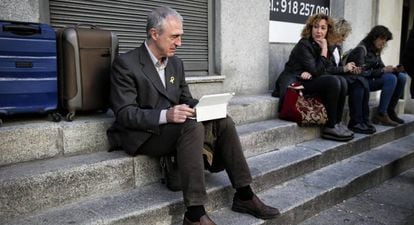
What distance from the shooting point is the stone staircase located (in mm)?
2357

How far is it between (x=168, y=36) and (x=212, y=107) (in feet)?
2.05

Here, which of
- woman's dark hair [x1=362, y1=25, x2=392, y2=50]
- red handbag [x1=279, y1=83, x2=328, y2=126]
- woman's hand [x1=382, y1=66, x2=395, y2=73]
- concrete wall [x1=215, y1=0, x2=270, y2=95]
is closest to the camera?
red handbag [x1=279, y1=83, x2=328, y2=126]

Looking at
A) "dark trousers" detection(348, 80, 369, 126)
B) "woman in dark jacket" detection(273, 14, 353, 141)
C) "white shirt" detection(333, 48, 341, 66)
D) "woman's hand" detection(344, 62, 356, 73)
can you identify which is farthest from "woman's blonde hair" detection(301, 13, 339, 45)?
"dark trousers" detection(348, 80, 369, 126)

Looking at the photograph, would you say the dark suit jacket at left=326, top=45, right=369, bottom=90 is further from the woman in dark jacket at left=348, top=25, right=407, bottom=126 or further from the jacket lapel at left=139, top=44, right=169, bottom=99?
the jacket lapel at left=139, top=44, right=169, bottom=99

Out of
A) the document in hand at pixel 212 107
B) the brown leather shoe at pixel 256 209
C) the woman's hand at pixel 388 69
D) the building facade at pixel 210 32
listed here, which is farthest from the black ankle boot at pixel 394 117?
the document in hand at pixel 212 107

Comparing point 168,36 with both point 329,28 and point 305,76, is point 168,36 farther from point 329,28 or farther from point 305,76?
point 329,28

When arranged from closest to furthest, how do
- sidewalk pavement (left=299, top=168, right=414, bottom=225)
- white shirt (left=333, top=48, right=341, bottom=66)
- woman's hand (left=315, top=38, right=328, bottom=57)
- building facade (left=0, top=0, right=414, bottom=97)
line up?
1. sidewalk pavement (left=299, top=168, right=414, bottom=225)
2. building facade (left=0, top=0, right=414, bottom=97)
3. woman's hand (left=315, top=38, right=328, bottom=57)
4. white shirt (left=333, top=48, right=341, bottom=66)

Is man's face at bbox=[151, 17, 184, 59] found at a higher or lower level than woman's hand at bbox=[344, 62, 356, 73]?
higher

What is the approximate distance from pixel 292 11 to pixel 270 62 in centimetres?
96

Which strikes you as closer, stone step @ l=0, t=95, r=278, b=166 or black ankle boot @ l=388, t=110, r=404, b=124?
stone step @ l=0, t=95, r=278, b=166

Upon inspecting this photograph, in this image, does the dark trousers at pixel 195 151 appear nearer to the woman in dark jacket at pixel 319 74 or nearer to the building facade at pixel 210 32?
the building facade at pixel 210 32

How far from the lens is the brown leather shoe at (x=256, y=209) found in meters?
2.79

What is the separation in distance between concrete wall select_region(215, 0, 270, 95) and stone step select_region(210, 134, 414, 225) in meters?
1.65

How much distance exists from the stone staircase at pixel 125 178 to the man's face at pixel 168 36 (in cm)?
75
